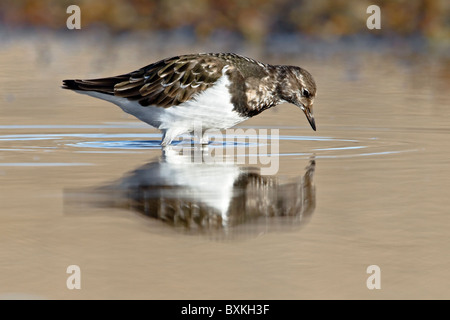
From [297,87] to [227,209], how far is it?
4476mm

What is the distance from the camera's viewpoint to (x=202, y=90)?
11.4 m

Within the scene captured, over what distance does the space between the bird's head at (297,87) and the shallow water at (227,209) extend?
1.49 feet

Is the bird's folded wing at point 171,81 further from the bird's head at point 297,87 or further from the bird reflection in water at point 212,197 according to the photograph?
the bird reflection in water at point 212,197

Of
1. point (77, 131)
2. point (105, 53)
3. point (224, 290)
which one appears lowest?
point (224, 290)

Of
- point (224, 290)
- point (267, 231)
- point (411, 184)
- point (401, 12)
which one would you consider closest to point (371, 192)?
point (411, 184)

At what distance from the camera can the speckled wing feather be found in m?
11.5

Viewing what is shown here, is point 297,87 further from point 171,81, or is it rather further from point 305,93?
point 171,81

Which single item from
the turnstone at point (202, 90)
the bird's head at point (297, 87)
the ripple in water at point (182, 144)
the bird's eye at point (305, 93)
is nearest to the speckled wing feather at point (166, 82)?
the turnstone at point (202, 90)

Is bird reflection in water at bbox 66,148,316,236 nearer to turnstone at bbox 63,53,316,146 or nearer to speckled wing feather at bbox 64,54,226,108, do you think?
turnstone at bbox 63,53,316,146

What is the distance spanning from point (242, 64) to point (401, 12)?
17.2 m

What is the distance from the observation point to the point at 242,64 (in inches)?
464

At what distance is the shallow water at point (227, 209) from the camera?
240 inches

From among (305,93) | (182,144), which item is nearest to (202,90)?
(182,144)

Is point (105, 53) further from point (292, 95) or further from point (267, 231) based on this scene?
point (267, 231)
